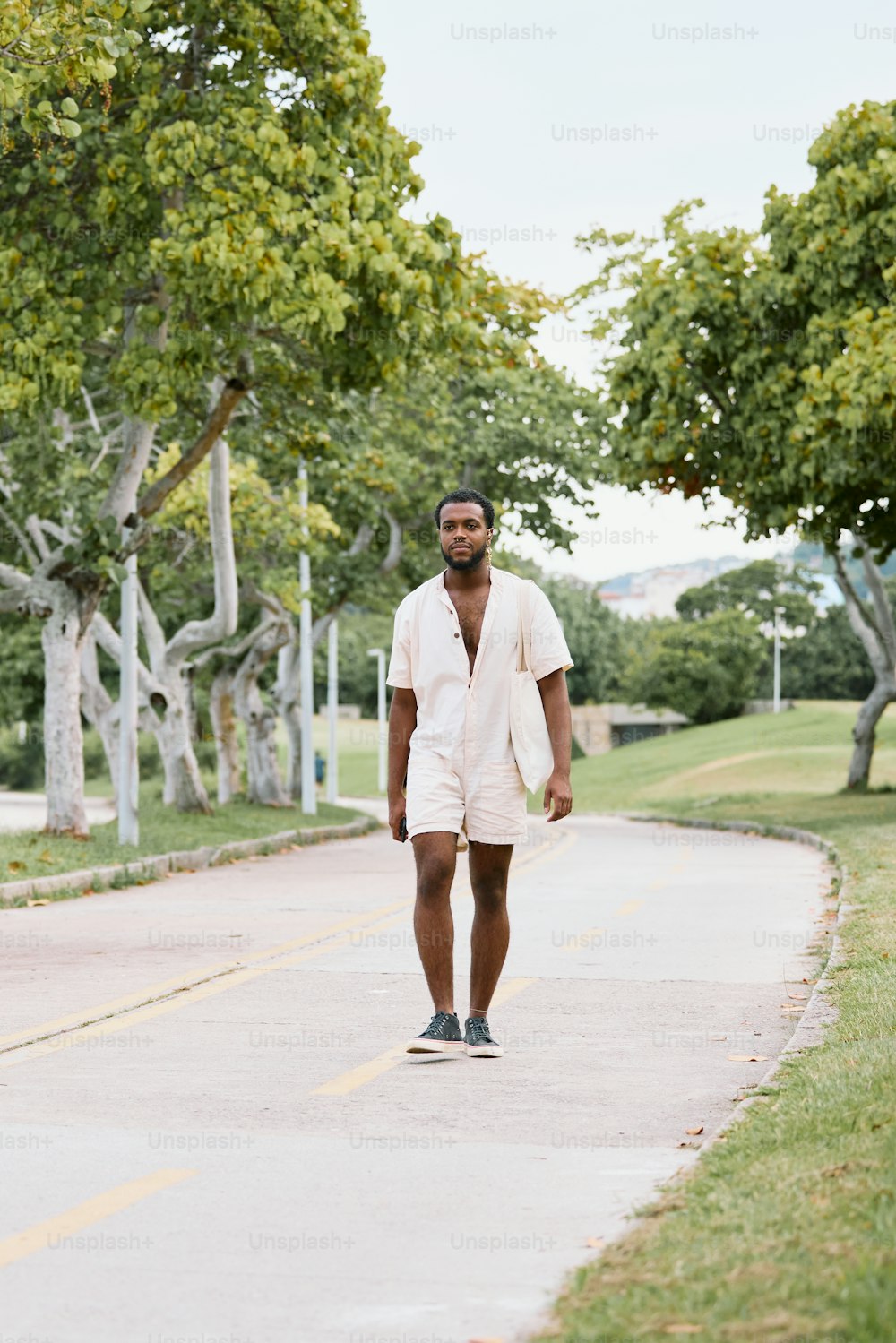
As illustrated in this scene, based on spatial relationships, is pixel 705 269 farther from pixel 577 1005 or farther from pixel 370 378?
pixel 577 1005

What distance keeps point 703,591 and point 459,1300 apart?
98010mm

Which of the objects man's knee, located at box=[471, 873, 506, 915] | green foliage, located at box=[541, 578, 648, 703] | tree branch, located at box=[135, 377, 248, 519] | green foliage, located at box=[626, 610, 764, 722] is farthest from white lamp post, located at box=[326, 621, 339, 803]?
green foliage, located at box=[541, 578, 648, 703]

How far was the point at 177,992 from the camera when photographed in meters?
9.43

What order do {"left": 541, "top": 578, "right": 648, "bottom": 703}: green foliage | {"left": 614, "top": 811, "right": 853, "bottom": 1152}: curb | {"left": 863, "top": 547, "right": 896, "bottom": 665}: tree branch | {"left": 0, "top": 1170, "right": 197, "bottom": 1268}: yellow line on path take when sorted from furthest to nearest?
{"left": 541, "top": 578, "right": 648, "bottom": 703}: green foliage < {"left": 863, "top": 547, "right": 896, "bottom": 665}: tree branch < {"left": 614, "top": 811, "right": 853, "bottom": 1152}: curb < {"left": 0, "top": 1170, "right": 197, "bottom": 1268}: yellow line on path

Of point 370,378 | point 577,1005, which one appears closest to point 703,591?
point 370,378

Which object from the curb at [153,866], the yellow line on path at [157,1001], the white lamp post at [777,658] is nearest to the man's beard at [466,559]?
the yellow line on path at [157,1001]

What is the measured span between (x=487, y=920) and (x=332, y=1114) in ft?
4.68

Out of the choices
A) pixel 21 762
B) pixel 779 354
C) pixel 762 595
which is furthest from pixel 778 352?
pixel 762 595

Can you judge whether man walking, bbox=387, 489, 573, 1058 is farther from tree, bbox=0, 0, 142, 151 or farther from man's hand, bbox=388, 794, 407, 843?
tree, bbox=0, 0, 142, 151

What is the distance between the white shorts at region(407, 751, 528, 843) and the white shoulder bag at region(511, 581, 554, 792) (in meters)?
0.07

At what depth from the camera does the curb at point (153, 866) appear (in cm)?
1548

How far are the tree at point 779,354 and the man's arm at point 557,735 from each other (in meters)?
15.3

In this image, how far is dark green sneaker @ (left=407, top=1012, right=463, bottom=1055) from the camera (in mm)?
7512

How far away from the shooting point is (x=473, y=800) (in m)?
7.51
